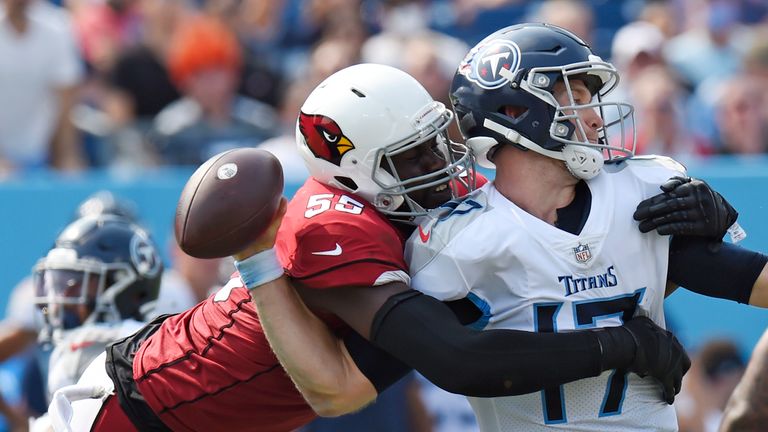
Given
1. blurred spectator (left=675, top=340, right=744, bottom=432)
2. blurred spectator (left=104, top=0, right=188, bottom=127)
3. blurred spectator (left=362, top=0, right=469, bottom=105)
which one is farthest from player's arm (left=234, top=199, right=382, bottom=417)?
blurred spectator (left=104, top=0, right=188, bottom=127)

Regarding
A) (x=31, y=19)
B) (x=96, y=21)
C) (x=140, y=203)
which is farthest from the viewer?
(x=96, y=21)

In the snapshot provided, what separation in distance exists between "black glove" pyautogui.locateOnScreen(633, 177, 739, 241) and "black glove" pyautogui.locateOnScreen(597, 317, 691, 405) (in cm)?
24

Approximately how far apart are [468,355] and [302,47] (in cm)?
683

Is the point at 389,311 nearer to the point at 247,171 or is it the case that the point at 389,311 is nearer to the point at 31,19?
the point at 247,171

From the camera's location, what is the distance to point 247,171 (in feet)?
10.8

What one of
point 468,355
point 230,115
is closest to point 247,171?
point 468,355

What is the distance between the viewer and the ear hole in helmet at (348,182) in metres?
3.48

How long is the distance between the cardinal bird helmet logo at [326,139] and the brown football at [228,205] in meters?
0.17

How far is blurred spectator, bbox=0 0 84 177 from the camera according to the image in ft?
25.5

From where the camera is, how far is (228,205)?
10.6ft

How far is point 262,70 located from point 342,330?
18.7 feet

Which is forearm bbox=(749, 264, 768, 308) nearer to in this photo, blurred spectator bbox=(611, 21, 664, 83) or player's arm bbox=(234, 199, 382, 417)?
player's arm bbox=(234, 199, 382, 417)

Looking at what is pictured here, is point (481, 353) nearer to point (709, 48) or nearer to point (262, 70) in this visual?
point (709, 48)

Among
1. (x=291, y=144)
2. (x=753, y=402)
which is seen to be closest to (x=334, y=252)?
(x=753, y=402)
